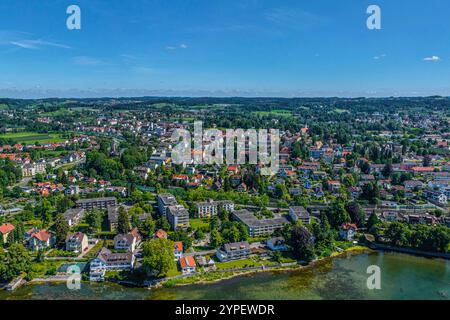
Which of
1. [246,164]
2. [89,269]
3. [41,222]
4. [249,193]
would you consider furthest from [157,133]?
[89,269]

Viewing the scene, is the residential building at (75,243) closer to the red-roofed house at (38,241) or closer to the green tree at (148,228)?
the red-roofed house at (38,241)

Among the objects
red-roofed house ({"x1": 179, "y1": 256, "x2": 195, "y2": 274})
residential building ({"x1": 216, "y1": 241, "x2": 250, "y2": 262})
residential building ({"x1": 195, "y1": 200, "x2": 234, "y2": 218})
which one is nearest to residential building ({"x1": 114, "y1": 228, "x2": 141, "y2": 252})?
red-roofed house ({"x1": 179, "y1": 256, "x2": 195, "y2": 274})

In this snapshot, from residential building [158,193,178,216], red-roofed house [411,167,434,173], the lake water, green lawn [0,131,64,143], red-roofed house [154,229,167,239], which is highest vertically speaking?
green lawn [0,131,64,143]

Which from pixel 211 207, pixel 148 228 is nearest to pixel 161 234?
pixel 148 228

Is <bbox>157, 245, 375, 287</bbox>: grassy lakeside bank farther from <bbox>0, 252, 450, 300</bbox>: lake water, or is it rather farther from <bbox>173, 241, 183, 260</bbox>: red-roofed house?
<bbox>173, 241, 183, 260</bbox>: red-roofed house

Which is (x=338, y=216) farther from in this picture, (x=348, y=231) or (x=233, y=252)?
(x=233, y=252)

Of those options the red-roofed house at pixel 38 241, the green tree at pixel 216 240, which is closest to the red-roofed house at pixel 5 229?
the red-roofed house at pixel 38 241
